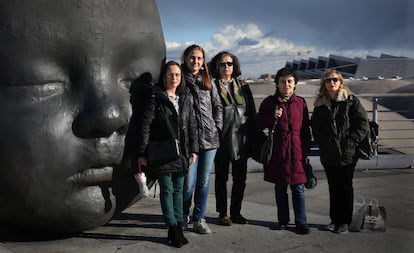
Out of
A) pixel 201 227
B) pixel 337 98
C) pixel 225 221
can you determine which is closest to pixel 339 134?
pixel 337 98

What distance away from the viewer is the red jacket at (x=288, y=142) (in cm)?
487

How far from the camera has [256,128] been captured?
5152 millimetres

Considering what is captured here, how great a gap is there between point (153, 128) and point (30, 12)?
1347 millimetres

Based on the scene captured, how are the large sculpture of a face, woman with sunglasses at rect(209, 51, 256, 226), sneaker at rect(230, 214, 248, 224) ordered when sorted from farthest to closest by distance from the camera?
sneaker at rect(230, 214, 248, 224)
woman with sunglasses at rect(209, 51, 256, 226)
the large sculpture of a face

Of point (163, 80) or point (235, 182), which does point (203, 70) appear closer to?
point (163, 80)

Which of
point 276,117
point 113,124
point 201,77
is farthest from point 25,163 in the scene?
point 276,117

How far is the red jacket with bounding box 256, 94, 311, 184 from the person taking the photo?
487 cm

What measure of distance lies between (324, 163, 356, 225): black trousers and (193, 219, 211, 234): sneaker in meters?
1.25

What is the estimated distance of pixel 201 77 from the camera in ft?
15.9

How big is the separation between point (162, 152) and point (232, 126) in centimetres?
95

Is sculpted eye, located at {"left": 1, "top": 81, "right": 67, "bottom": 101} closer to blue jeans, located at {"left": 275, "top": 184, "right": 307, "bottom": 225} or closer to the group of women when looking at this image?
the group of women

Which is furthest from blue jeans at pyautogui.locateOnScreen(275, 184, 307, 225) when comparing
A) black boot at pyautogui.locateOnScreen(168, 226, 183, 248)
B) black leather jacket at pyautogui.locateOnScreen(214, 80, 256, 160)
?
black boot at pyautogui.locateOnScreen(168, 226, 183, 248)

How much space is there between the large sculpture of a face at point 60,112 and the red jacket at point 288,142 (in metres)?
1.47

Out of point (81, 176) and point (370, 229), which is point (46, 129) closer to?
point (81, 176)
